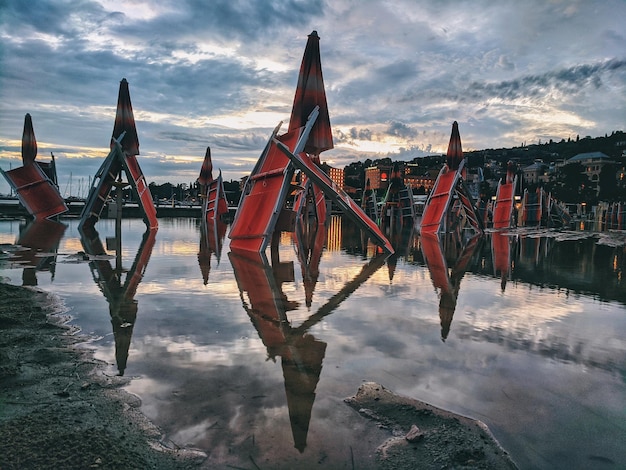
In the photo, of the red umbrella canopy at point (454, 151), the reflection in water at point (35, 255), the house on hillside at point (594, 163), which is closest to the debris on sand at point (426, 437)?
the reflection in water at point (35, 255)

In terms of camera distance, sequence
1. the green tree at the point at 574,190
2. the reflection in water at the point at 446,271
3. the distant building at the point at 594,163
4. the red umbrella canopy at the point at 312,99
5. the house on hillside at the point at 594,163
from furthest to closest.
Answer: the distant building at the point at 594,163
the house on hillside at the point at 594,163
the green tree at the point at 574,190
the red umbrella canopy at the point at 312,99
the reflection in water at the point at 446,271

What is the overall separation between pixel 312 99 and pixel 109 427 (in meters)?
18.1

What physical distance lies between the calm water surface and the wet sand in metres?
0.16

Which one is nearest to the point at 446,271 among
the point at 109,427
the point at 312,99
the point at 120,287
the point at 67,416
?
the point at 120,287

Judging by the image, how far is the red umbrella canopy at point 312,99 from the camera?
20125 millimetres

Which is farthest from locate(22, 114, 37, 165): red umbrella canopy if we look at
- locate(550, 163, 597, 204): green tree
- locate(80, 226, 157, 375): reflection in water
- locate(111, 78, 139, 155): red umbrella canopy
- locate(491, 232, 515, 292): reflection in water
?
locate(550, 163, 597, 204): green tree

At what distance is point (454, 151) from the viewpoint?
31188 millimetres

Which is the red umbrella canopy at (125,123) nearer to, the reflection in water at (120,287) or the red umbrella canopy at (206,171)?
the reflection in water at (120,287)

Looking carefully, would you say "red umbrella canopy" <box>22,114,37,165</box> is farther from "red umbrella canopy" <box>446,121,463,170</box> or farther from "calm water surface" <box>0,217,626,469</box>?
"red umbrella canopy" <box>446,121,463,170</box>

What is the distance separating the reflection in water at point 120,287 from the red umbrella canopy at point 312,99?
8.52 m

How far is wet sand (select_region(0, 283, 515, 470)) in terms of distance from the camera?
340 centimetres

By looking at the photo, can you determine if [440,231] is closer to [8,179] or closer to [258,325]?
[258,325]

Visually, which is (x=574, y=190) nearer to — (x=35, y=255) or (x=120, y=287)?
(x=35, y=255)

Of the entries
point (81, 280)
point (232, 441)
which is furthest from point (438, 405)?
point (81, 280)
